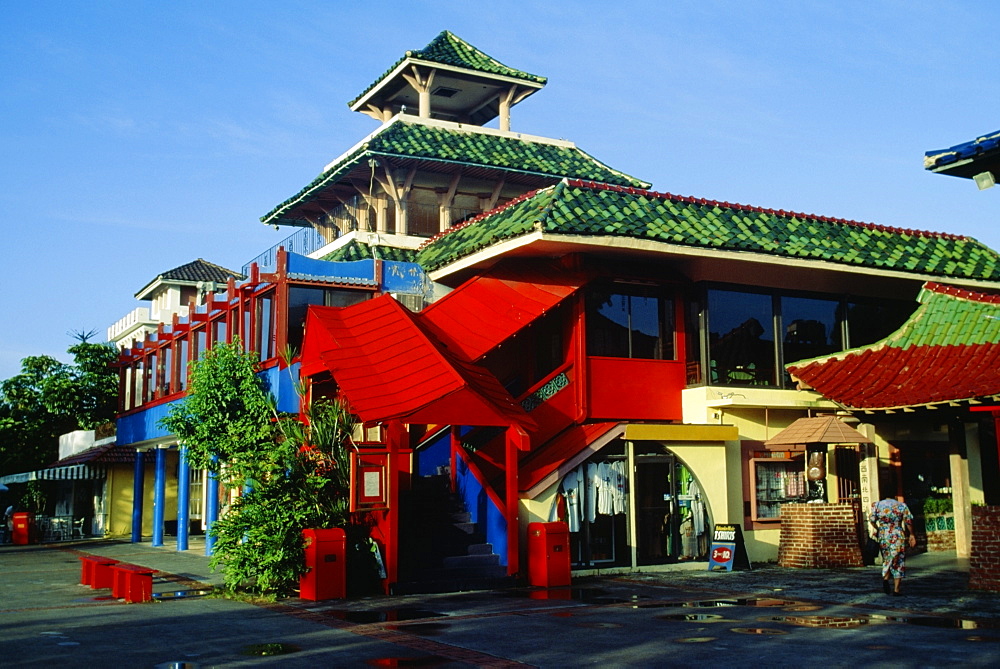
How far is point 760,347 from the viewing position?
22.2 meters

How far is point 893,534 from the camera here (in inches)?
590

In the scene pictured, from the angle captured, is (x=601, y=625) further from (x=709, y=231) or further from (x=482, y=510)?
(x=709, y=231)

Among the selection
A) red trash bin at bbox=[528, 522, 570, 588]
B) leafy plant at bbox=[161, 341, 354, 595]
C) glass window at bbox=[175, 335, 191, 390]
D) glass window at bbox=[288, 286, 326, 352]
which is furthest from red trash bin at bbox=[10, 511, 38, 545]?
red trash bin at bbox=[528, 522, 570, 588]

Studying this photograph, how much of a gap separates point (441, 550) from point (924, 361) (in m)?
9.88

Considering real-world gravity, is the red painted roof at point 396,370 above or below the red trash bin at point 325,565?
above

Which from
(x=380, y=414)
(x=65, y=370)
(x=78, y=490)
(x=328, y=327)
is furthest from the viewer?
(x=65, y=370)

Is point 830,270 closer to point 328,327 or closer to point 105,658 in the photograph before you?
point 328,327

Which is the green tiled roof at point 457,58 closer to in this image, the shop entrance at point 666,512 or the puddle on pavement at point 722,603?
the shop entrance at point 666,512

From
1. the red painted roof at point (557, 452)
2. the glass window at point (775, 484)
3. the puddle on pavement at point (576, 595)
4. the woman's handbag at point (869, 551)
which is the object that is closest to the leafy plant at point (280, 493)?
the puddle on pavement at point (576, 595)

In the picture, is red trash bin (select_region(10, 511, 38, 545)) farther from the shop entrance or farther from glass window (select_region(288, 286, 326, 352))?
the shop entrance

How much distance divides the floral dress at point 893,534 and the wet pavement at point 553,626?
19.1 inches

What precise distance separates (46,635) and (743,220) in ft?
48.9

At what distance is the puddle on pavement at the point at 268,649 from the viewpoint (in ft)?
35.3

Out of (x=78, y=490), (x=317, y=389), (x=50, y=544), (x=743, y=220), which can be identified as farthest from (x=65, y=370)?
(x=743, y=220)
